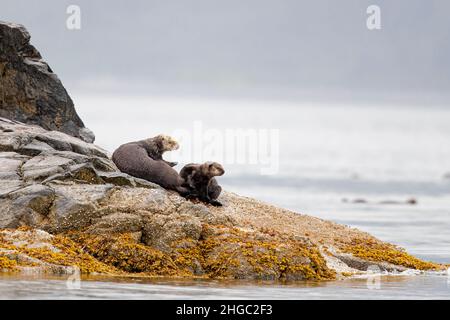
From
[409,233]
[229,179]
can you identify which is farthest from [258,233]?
[229,179]

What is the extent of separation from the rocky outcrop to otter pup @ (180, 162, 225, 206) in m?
0.77

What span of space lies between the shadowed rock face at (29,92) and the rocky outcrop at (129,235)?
4377 millimetres

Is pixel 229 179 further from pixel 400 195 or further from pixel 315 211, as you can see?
pixel 315 211

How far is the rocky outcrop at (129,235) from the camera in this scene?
770 inches

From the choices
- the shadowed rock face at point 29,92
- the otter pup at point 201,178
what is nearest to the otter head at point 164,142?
the otter pup at point 201,178

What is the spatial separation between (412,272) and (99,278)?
20.4 feet

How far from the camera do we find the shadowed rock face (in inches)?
1062

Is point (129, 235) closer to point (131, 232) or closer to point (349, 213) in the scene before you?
point (131, 232)

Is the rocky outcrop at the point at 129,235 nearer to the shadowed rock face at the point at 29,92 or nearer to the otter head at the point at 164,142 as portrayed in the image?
the otter head at the point at 164,142

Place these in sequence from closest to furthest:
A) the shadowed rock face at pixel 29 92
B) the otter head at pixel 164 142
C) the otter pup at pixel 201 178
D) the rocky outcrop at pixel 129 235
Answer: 1. the rocky outcrop at pixel 129 235
2. the otter pup at pixel 201 178
3. the otter head at pixel 164 142
4. the shadowed rock face at pixel 29 92

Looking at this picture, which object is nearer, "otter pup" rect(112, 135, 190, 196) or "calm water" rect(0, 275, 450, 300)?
"calm water" rect(0, 275, 450, 300)

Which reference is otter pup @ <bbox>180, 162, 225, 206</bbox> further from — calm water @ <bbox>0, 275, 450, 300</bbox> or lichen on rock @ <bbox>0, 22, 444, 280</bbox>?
calm water @ <bbox>0, 275, 450, 300</bbox>

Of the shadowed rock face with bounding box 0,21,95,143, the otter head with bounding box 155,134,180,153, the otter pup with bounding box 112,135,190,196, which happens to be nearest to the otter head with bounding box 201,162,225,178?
the otter pup with bounding box 112,135,190,196
